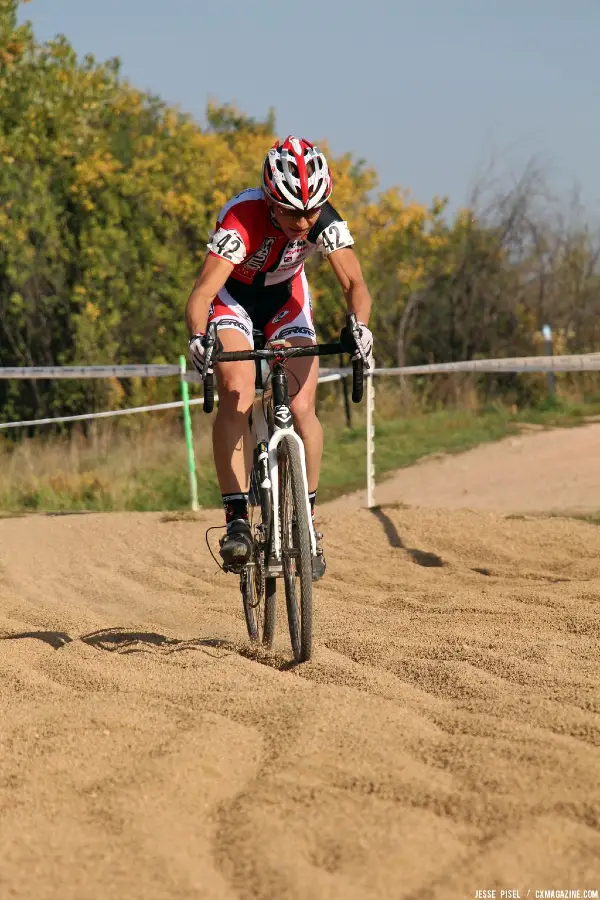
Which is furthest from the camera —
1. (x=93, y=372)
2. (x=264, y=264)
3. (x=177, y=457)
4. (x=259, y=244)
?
(x=177, y=457)

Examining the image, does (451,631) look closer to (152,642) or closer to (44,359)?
(152,642)

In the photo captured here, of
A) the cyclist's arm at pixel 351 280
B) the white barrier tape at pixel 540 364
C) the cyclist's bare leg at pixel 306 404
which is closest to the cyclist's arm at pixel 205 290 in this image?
the cyclist's bare leg at pixel 306 404

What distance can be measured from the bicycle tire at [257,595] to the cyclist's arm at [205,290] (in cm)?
75

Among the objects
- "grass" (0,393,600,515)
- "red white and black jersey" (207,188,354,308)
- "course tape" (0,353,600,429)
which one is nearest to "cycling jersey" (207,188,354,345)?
"red white and black jersey" (207,188,354,308)

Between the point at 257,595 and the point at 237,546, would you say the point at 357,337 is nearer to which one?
the point at 237,546

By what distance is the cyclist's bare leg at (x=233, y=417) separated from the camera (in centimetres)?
548

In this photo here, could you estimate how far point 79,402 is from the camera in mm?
20094

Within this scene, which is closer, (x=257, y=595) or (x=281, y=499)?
(x=281, y=499)

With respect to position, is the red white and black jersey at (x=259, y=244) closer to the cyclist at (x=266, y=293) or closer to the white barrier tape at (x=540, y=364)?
the cyclist at (x=266, y=293)

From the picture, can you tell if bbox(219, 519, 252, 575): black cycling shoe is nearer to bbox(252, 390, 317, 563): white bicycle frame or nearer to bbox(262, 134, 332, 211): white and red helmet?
bbox(252, 390, 317, 563): white bicycle frame

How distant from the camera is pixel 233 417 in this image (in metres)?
5.52

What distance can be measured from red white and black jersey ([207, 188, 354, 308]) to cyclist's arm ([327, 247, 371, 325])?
45 millimetres

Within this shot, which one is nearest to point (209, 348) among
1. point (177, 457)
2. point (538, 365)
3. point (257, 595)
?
point (257, 595)

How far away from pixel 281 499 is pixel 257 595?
550 millimetres
